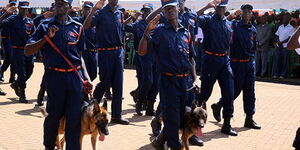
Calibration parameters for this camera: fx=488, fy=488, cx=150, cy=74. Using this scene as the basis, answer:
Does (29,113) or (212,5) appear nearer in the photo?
(212,5)

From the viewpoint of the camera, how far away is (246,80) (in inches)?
361

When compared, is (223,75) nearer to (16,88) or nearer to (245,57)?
(245,57)

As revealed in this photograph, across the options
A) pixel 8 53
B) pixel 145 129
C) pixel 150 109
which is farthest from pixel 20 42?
pixel 145 129

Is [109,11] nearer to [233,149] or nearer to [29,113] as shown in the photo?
[29,113]

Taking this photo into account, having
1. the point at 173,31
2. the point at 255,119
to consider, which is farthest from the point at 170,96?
the point at 255,119

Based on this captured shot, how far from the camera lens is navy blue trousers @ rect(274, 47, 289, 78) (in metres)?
16.4

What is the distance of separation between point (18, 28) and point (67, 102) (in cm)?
598

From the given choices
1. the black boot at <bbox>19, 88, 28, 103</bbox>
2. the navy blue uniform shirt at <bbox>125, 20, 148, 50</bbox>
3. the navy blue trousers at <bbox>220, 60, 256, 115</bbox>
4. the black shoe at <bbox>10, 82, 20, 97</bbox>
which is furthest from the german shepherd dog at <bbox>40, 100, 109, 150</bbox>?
the black shoe at <bbox>10, 82, 20, 97</bbox>

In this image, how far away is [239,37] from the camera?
29.4 ft

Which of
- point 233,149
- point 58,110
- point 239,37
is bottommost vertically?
point 233,149

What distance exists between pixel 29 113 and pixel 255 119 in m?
4.58

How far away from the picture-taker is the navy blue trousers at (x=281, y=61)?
53.9 feet

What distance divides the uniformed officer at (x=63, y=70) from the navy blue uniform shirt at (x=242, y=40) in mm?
3834

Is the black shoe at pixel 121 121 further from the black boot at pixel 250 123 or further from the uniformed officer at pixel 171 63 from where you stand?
the uniformed officer at pixel 171 63
